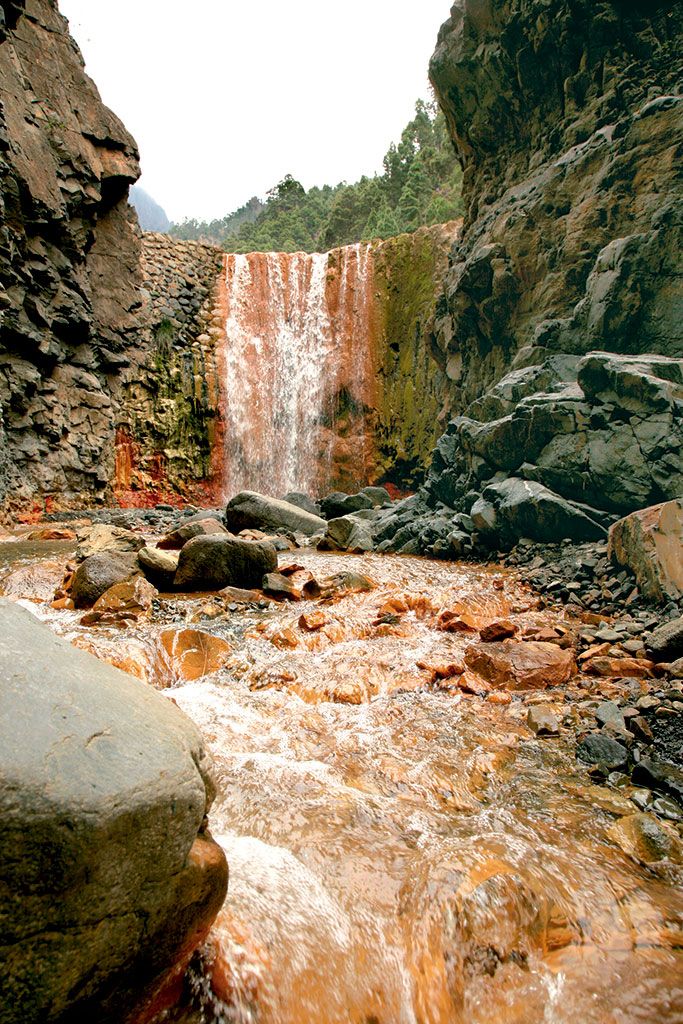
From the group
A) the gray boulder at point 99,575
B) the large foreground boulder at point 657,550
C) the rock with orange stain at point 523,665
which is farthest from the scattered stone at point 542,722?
the gray boulder at point 99,575

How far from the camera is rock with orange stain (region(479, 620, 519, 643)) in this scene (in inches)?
210

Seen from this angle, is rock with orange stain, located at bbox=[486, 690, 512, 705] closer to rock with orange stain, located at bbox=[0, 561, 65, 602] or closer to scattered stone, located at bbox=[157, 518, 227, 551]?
rock with orange stain, located at bbox=[0, 561, 65, 602]

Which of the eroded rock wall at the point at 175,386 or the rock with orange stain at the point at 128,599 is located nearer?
the rock with orange stain at the point at 128,599

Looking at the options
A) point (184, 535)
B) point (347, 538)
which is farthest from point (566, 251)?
point (184, 535)

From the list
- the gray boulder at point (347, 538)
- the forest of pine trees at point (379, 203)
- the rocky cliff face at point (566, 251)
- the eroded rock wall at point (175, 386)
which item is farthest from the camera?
the forest of pine trees at point (379, 203)

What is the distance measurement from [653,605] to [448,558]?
4.86 m

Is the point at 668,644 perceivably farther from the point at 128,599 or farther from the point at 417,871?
the point at 128,599

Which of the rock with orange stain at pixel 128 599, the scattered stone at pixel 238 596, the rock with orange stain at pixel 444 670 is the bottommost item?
the scattered stone at pixel 238 596

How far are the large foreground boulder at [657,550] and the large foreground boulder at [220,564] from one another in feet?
16.7

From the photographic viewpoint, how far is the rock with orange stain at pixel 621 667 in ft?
13.8

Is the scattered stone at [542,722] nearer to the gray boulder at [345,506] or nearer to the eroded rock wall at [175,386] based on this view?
the gray boulder at [345,506]

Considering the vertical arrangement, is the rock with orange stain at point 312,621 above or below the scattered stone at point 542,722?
below

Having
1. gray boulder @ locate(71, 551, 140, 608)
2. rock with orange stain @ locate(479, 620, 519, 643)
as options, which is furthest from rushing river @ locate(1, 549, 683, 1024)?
gray boulder @ locate(71, 551, 140, 608)

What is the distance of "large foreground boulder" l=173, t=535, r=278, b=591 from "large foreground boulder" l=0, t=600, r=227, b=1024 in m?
5.42
